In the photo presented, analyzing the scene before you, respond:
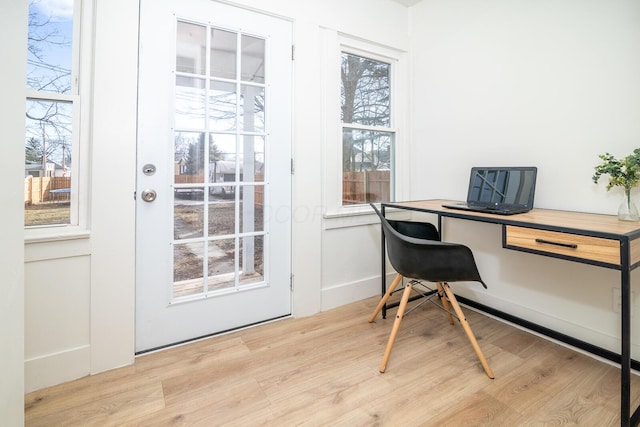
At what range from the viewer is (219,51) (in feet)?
6.23

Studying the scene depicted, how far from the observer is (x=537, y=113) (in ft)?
6.41

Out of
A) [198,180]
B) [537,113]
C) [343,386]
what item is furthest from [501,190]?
[198,180]

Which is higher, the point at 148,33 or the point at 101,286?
the point at 148,33

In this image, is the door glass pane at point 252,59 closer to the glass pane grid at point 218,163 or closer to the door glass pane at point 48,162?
the glass pane grid at point 218,163

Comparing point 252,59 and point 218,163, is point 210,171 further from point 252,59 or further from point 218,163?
point 252,59

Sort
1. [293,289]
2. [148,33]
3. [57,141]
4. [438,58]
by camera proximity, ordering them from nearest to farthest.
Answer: [57,141] → [148,33] → [293,289] → [438,58]

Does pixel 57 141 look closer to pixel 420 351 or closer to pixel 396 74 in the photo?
pixel 420 351

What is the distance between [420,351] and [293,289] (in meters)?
0.92

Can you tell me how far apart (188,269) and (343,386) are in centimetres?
112

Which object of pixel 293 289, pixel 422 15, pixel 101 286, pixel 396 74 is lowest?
pixel 293 289

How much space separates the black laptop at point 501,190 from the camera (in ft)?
6.12

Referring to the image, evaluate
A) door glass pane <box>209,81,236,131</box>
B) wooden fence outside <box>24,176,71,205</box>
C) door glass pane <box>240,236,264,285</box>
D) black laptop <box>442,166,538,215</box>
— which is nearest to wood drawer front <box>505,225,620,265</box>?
black laptop <box>442,166,538,215</box>

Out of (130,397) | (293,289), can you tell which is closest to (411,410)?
(293,289)

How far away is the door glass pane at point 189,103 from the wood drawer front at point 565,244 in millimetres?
1836
